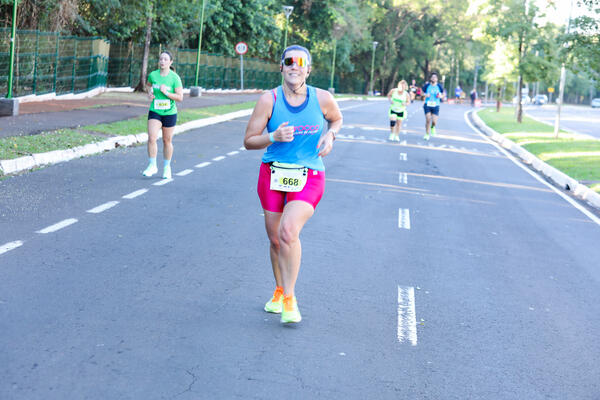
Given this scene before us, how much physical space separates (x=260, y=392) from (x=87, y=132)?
1438 centimetres

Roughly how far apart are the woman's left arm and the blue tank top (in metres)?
0.05

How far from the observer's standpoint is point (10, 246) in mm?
7695

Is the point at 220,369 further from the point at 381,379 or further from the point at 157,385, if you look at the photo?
the point at 381,379

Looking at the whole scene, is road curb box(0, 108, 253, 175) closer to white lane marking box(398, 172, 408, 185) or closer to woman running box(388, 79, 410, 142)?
white lane marking box(398, 172, 408, 185)

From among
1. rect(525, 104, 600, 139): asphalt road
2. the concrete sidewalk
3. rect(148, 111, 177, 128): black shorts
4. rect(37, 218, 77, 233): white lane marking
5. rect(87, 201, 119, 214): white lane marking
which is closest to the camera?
rect(37, 218, 77, 233): white lane marking

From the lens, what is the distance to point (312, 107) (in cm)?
577

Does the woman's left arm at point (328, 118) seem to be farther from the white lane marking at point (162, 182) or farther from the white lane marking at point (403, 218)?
the white lane marking at point (162, 182)

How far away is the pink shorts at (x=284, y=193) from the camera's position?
5848 mm

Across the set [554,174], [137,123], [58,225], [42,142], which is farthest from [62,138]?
[554,174]

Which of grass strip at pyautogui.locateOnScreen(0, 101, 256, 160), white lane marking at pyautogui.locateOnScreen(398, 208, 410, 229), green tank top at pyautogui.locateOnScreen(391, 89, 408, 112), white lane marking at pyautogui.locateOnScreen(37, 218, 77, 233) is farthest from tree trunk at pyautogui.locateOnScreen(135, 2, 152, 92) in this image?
white lane marking at pyautogui.locateOnScreen(37, 218, 77, 233)

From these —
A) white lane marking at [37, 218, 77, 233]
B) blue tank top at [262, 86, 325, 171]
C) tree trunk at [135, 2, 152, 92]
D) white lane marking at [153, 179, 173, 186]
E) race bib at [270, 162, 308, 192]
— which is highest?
tree trunk at [135, 2, 152, 92]

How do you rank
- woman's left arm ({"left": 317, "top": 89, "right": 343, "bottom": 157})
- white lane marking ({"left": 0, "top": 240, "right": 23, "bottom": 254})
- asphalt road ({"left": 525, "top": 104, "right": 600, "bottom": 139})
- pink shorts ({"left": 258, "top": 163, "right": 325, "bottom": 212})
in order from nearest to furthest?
woman's left arm ({"left": 317, "top": 89, "right": 343, "bottom": 157})
pink shorts ({"left": 258, "top": 163, "right": 325, "bottom": 212})
white lane marking ({"left": 0, "top": 240, "right": 23, "bottom": 254})
asphalt road ({"left": 525, "top": 104, "right": 600, "bottom": 139})

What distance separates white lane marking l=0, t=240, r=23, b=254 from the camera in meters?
7.53

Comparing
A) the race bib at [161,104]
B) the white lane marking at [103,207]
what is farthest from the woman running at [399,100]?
the white lane marking at [103,207]
